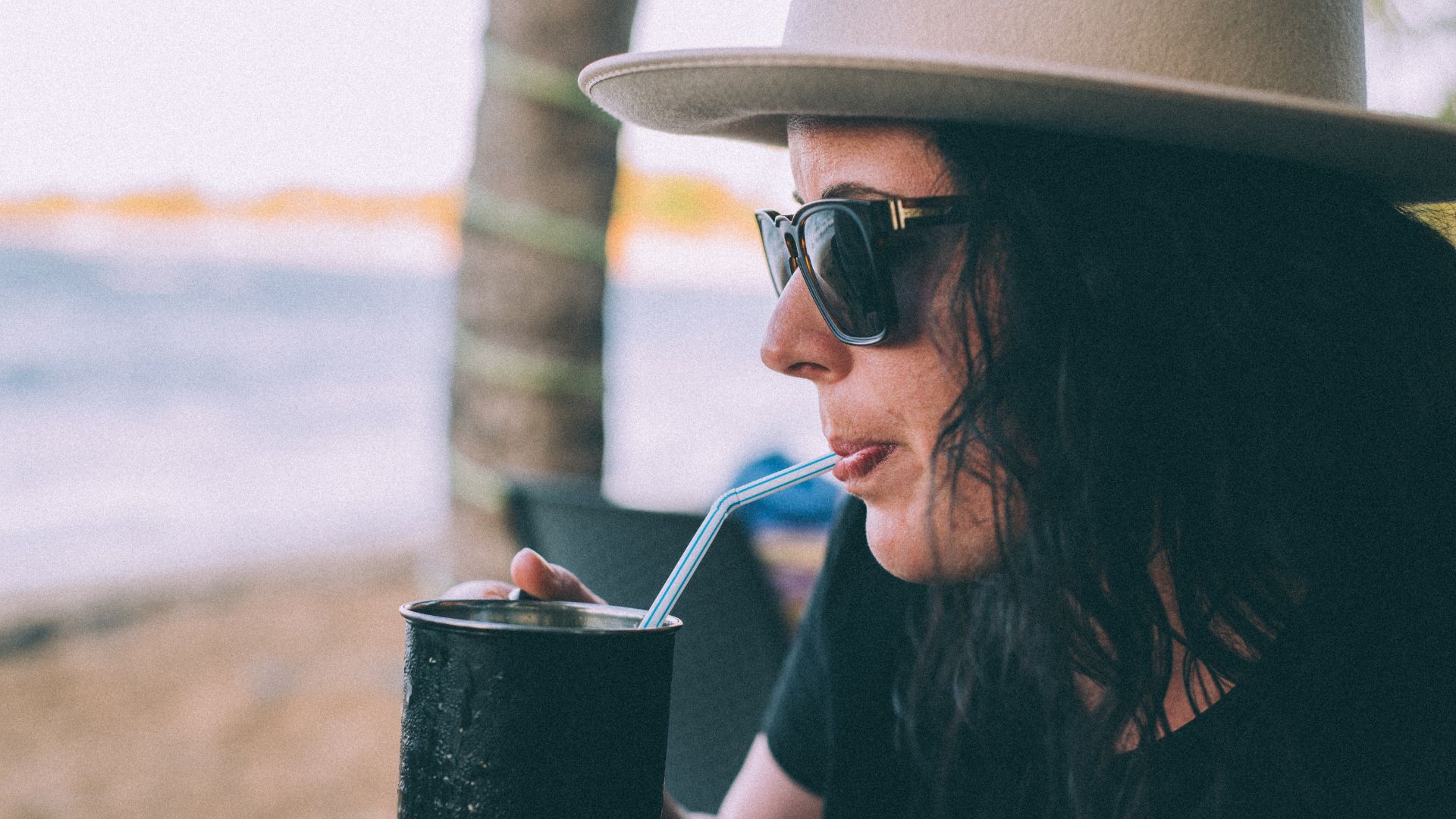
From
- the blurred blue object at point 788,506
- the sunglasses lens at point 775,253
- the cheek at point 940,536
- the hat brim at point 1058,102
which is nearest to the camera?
the hat brim at point 1058,102

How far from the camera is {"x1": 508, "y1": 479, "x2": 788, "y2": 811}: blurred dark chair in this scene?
6.40ft

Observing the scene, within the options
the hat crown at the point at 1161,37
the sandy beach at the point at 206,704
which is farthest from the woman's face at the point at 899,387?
the sandy beach at the point at 206,704

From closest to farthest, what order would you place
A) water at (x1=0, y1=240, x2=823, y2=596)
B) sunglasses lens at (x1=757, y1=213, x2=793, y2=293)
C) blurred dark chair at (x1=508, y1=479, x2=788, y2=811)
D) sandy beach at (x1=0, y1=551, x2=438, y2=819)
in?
sunglasses lens at (x1=757, y1=213, x2=793, y2=293) → blurred dark chair at (x1=508, y1=479, x2=788, y2=811) → sandy beach at (x1=0, y1=551, x2=438, y2=819) → water at (x1=0, y1=240, x2=823, y2=596)

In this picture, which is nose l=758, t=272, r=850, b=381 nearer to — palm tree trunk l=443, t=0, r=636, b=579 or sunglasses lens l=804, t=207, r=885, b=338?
sunglasses lens l=804, t=207, r=885, b=338

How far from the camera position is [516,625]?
926 mm

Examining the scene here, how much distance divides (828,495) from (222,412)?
28.9 m

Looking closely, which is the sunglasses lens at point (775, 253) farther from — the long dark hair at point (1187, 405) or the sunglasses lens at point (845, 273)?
the long dark hair at point (1187, 405)

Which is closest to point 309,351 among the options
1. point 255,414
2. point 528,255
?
point 255,414

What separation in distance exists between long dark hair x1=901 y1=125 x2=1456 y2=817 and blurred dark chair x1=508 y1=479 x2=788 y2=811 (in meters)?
0.81

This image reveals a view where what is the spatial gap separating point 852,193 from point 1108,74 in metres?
0.30

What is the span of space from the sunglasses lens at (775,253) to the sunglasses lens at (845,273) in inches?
3.4

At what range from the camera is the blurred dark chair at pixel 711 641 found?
76.9 inches

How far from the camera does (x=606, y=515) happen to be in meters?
1.94

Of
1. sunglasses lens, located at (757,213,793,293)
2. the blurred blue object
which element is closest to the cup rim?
sunglasses lens, located at (757,213,793,293)
